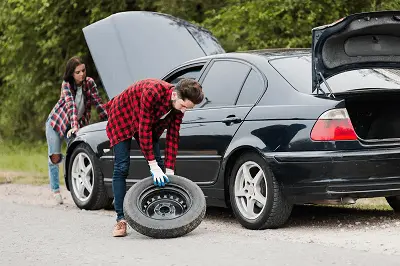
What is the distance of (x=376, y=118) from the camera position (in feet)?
27.9

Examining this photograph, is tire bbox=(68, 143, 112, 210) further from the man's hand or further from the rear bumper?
the rear bumper

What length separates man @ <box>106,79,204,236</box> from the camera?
25.6ft

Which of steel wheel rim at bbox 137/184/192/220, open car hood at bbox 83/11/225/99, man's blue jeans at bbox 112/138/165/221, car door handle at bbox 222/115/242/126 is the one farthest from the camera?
open car hood at bbox 83/11/225/99

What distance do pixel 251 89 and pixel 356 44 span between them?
102 cm

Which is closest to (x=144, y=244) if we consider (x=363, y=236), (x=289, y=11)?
(x=363, y=236)

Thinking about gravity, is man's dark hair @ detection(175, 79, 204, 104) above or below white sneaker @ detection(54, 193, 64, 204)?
above

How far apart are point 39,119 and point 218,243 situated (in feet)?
53.1

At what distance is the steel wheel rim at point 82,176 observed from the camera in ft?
35.2

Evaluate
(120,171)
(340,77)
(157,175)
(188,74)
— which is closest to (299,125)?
(340,77)

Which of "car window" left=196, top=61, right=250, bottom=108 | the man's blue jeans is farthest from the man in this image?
"car window" left=196, top=61, right=250, bottom=108

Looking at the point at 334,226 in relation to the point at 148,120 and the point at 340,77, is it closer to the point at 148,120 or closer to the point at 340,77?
the point at 340,77

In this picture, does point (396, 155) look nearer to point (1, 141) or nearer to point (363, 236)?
point (363, 236)

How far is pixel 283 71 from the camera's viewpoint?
862cm

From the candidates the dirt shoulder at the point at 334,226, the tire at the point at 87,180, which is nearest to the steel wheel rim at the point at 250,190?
the dirt shoulder at the point at 334,226
